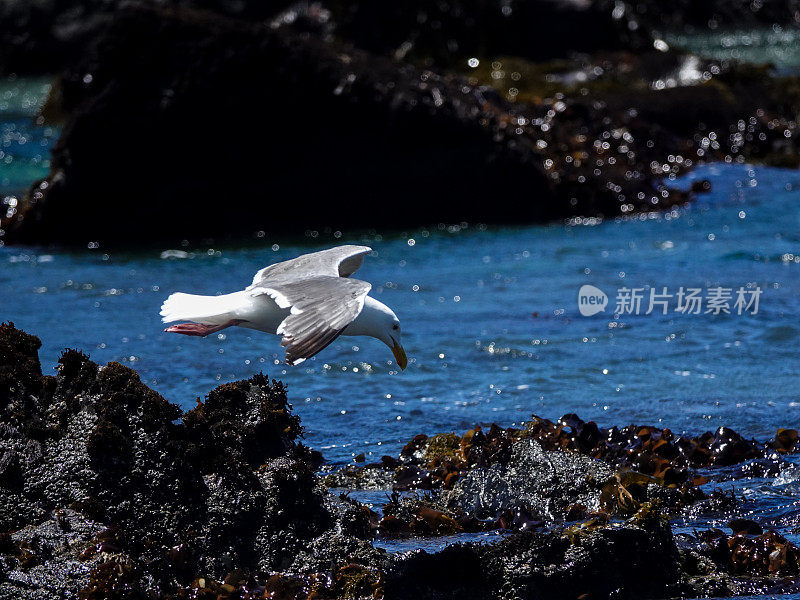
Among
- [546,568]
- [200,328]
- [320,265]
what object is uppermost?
[320,265]

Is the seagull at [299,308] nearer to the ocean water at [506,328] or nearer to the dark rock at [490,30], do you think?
the ocean water at [506,328]

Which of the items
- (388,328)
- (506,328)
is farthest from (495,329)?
(388,328)

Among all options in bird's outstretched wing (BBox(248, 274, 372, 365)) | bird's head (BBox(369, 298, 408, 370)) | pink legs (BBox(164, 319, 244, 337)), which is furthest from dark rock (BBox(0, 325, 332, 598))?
bird's head (BBox(369, 298, 408, 370))

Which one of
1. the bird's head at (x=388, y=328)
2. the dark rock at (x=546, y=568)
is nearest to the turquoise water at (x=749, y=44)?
the bird's head at (x=388, y=328)

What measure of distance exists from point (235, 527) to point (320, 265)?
257 cm

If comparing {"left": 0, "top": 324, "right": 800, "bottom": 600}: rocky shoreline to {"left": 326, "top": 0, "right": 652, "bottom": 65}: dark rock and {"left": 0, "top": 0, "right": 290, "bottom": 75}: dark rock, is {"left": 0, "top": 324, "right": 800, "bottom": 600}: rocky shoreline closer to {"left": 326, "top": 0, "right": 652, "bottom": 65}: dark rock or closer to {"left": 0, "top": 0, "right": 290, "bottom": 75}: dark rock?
{"left": 326, "top": 0, "right": 652, "bottom": 65}: dark rock

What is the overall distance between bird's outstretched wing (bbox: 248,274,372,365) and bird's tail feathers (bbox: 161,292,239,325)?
0.22 m

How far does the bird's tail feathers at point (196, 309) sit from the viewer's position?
6883 mm

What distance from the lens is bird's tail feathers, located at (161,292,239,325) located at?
6883mm

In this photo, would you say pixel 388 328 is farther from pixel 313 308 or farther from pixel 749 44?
pixel 749 44

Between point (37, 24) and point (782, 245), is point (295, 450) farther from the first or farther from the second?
point (37, 24)

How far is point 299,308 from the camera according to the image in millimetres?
6098

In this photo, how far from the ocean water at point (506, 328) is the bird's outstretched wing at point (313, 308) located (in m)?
1.14

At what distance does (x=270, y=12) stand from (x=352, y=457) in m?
20.4
